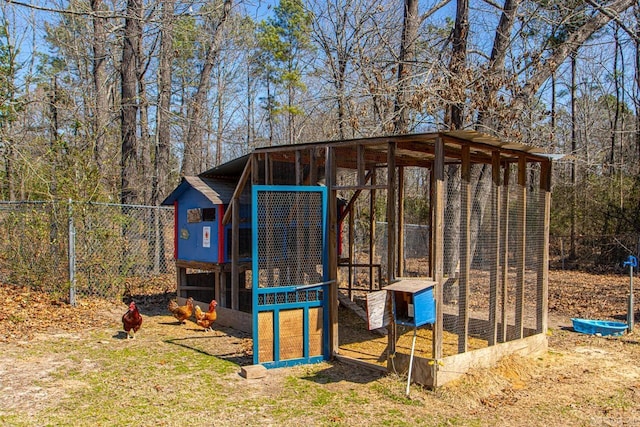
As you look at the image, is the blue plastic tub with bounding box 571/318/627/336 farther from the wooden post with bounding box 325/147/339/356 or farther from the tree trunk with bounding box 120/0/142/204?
the tree trunk with bounding box 120/0/142/204

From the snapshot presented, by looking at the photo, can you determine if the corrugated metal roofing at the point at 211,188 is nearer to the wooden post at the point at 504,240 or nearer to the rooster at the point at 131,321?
the rooster at the point at 131,321

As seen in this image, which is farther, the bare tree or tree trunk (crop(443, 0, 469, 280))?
the bare tree

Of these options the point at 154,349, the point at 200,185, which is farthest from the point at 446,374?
the point at 200,185

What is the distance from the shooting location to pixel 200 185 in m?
8.60

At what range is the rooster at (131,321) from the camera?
7.17 m

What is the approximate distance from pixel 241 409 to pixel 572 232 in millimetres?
16099

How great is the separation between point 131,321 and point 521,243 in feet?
18.0

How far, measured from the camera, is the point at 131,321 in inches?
283

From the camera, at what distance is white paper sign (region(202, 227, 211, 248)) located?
8.45 m

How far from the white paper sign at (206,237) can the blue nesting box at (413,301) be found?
385 centimetres

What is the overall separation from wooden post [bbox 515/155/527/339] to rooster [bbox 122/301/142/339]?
17.3ft

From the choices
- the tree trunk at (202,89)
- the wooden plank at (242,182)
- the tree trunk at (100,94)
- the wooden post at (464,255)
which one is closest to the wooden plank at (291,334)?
the wooden post at (464,255)

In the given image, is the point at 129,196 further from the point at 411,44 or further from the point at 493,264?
the point at 493,264

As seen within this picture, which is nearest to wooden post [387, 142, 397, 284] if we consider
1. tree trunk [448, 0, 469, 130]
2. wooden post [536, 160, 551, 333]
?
wooden post [536, 160, 551, 333]
